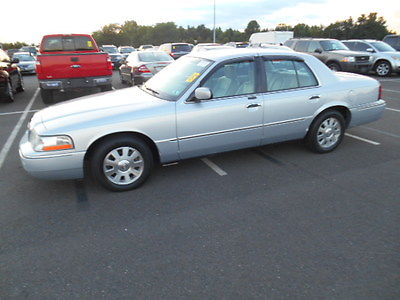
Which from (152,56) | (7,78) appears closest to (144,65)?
(152,56)

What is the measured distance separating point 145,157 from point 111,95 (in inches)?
50.8

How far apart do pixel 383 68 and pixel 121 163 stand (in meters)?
15.2

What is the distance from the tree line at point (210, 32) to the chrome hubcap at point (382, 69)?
1549 inches

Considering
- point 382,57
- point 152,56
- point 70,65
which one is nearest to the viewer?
point 70,65

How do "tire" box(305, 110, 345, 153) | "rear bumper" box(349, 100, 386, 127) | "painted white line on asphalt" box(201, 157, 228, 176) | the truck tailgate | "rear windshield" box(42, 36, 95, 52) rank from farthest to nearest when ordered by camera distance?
"rear windshield" box(42, 36, 95, 52) < the truck tailgate < "rear bumper" box(349, 100, 386, 127) < "tire" box(305, 110, 345, 153) < "painted white line on asphalt" box(201, 157, 228, 176)

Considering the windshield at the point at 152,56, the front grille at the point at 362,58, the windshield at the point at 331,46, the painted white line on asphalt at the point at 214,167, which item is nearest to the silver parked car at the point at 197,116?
the painted white line on asphalt at the point at 214,167

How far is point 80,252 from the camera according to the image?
295 centimetres

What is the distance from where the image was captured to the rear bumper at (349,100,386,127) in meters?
5.34

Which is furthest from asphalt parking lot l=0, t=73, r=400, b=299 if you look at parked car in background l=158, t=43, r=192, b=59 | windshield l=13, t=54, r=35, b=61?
windshield l=13, t=54, r=35, b=61

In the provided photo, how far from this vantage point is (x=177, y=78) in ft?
15.3

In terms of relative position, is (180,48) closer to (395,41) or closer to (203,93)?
(395,41)

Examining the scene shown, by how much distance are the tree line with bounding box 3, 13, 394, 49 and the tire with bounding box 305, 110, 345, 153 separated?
5160 cm

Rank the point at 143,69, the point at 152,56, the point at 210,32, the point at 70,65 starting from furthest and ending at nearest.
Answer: the point at 210,32 → the point at 152,56 → the point at 143,69 → the point at 70,65

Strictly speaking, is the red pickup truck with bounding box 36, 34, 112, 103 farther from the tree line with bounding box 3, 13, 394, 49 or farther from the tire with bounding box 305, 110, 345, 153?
the tree line with bounding box 3, 13, 394, 49
